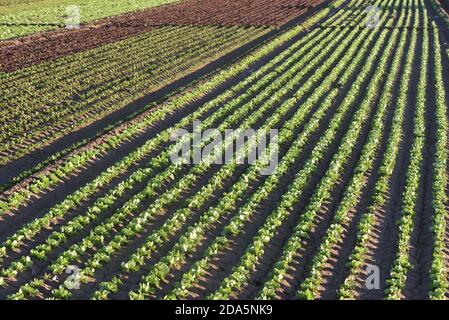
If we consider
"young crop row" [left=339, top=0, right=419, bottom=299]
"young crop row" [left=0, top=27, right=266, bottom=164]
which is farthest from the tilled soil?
"young crop row" [left=339, top=0, right=419, bottom=299]

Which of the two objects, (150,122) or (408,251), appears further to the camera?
(150,122)

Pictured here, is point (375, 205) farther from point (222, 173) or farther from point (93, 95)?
point (93, 95)

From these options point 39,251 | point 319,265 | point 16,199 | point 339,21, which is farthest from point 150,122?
point 339,21

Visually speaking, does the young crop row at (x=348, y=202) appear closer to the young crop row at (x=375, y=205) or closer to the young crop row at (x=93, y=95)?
the young crop row at (x=375, y=205)

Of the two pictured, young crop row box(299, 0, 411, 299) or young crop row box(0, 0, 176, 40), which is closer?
young crop row box(299, 0, 411, 299)

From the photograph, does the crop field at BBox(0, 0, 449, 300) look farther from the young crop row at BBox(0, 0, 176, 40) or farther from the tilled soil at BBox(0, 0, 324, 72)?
the young crop row at BBox(0, 0, 176, 40)

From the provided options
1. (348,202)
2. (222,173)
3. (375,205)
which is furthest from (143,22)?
(375,205)

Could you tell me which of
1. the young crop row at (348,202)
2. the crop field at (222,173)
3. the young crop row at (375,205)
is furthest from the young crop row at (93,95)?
the young crop row at (375,205)
